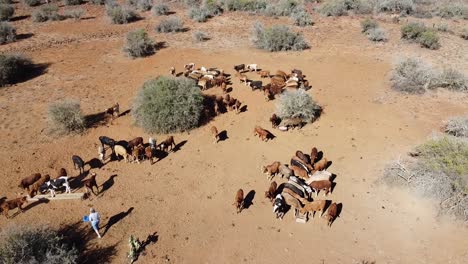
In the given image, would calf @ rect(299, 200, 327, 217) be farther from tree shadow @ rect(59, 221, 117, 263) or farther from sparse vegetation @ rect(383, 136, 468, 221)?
tree shadow @ rect(59, 221, 117, 263)

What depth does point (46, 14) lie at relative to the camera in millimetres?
32281

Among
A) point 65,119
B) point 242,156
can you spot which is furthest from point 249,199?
point 65,119

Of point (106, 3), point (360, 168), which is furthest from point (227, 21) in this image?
point (360, 168)

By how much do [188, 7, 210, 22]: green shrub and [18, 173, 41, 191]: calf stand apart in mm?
21474

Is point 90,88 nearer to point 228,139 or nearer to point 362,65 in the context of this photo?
point 228,139

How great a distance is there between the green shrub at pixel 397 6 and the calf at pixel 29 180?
1219 inches

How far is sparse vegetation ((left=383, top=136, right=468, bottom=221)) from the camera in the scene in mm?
12891

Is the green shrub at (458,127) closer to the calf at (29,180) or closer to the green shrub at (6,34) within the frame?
the calf at (29,180)

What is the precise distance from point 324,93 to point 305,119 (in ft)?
12.2

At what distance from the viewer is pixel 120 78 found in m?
23.1

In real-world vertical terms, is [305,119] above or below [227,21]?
below

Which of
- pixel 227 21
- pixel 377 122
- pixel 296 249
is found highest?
pixel 227 21

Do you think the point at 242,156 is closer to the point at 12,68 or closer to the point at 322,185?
the point at 322,185

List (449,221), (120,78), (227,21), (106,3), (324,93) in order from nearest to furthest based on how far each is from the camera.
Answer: (449,221) < (324,93) < (120,78) < (227,21) < (106,3)
